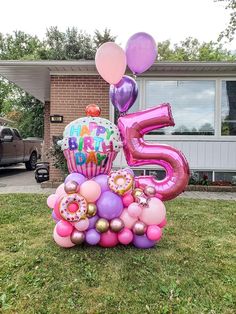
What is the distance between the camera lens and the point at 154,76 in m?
9.63

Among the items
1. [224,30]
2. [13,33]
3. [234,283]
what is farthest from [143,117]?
[13,33]

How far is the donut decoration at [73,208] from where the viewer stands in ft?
12.9

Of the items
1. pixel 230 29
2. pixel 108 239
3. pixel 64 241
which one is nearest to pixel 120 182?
pixel 108 239

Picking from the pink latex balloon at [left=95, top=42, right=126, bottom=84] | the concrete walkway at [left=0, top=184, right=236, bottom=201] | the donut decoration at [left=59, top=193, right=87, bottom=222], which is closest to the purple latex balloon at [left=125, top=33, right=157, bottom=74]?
the pink latex balloon at [left=95, top=42, right=126, bottom=84]

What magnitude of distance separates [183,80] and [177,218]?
4.83m

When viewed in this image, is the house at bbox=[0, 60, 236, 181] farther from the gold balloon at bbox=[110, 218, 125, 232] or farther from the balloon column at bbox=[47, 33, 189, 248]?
the gold balloon at bbox=[110, 218, 125, 232]

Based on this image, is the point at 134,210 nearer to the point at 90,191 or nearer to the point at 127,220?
the point at 127,220

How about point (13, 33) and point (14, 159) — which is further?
point (13, 33)

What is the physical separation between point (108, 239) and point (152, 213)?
58 centimetres

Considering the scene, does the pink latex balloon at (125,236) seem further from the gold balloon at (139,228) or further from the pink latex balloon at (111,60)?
the pink latex balloon at (111,60)

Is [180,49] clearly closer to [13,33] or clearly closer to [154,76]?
[13,33]

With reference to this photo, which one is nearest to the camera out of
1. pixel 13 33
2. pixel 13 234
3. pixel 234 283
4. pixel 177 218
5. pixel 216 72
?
pixel 234 283

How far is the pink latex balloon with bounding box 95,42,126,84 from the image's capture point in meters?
4.19

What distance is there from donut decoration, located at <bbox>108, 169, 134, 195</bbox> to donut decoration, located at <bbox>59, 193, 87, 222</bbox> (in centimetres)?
37
